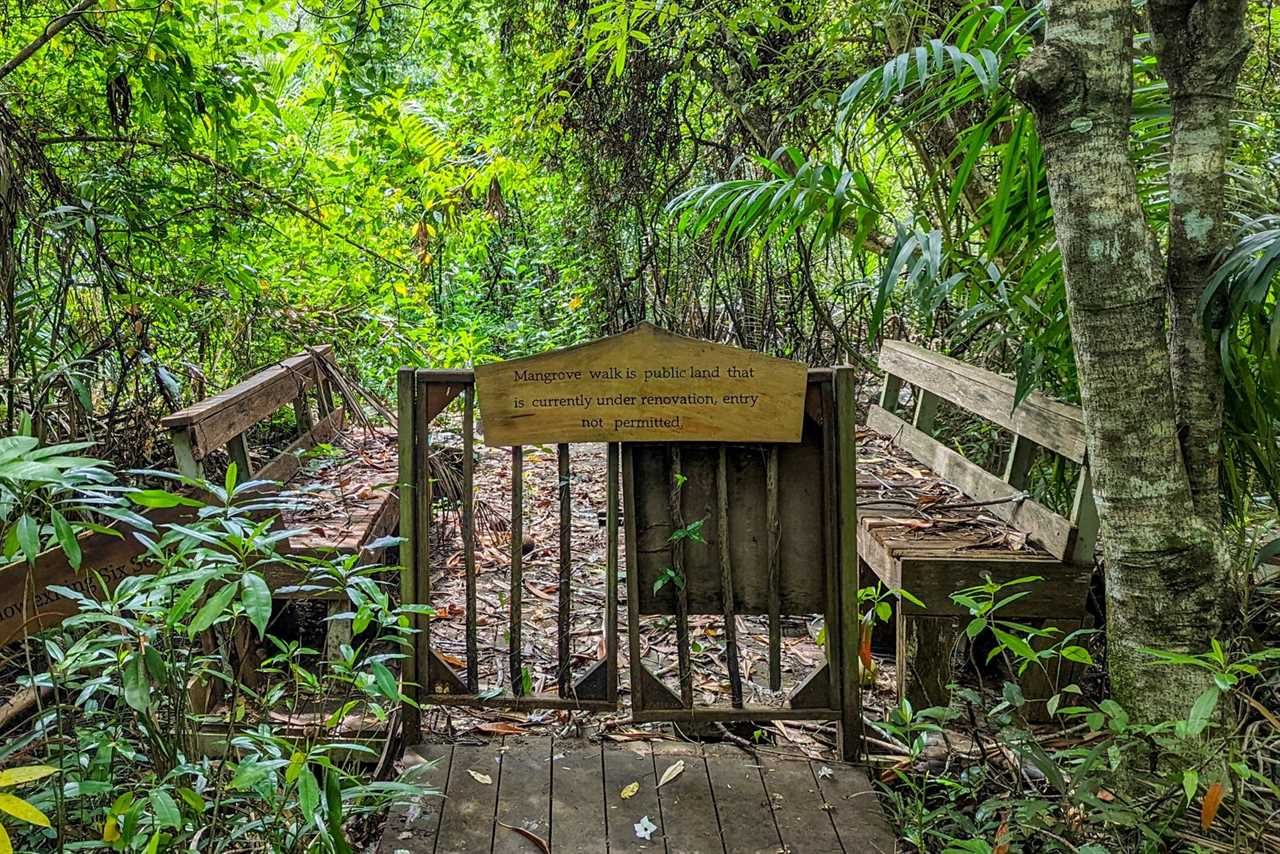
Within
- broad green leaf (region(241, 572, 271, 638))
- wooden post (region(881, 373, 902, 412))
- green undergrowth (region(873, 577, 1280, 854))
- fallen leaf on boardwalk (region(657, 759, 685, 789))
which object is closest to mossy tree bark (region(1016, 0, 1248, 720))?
green undergrowth (region(873, 577, 1280, 854))

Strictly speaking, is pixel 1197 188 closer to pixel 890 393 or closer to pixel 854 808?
pixel 854 808

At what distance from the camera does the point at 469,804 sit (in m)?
2.59

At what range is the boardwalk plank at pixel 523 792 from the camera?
244cm

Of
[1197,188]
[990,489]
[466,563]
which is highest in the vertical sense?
[1197,188]

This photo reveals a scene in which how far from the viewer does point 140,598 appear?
190 cm

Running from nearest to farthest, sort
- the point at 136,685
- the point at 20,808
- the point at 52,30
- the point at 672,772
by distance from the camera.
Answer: the point at 20,808, the point at 136,685, the point at 672,772, the point at 52,30

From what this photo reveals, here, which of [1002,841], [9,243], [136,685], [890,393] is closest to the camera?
[136,685]

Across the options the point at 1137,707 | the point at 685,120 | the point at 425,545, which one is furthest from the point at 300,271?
the point at 1137,707

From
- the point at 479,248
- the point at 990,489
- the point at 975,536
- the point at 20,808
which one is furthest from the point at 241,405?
the point at 479,248

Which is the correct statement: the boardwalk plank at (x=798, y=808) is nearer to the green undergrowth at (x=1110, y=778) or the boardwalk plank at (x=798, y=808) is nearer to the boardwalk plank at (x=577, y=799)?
the green undergrowth at (x=1110, y=778)

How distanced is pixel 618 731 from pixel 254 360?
368 centimetres

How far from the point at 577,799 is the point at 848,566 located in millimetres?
1109

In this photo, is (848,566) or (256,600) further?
(848,566)

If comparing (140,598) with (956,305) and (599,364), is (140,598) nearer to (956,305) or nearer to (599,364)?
(599,364)
